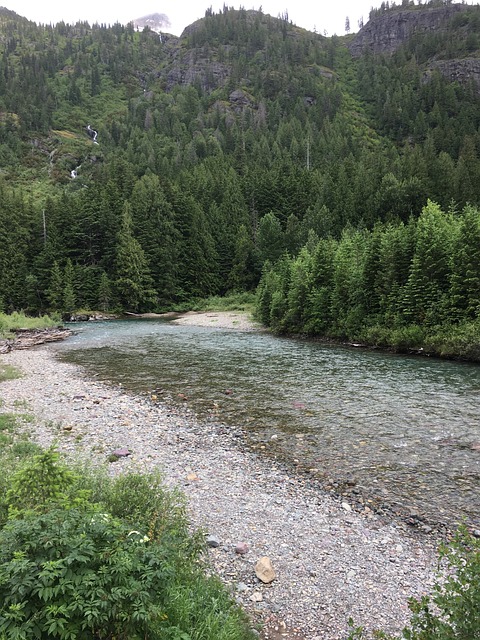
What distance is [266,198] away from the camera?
9750 centimetres

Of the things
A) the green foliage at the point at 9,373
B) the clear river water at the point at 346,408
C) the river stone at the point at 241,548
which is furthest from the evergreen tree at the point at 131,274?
the river stone at the point at 241,548

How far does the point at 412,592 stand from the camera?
6387 mm

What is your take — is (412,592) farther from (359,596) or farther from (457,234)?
(457,234)

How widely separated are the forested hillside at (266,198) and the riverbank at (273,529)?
64.2ft

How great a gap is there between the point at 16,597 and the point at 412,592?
5.75 metres

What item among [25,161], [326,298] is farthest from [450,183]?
[25,161]

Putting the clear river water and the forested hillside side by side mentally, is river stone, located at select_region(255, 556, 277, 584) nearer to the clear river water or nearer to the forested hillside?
the clear river water

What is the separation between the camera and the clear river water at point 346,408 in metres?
10.1

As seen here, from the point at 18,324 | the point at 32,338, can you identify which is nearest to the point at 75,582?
the point at 32,338

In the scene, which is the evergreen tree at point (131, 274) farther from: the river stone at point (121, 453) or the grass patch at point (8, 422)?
the river stone at point (121, 453)

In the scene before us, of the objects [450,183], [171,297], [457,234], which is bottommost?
[171,297]

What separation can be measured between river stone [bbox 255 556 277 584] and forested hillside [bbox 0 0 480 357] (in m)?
22.2

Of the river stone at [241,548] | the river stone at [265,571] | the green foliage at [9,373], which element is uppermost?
the river stone at [265,571]

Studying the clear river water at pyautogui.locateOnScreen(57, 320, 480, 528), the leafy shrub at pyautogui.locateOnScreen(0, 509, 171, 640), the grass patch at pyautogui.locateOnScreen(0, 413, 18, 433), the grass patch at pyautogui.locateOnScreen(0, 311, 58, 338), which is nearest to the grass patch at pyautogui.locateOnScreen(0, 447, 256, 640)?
the leafy shrub at pyautogui.locateOnScreen(0, 509, 171, 640)
